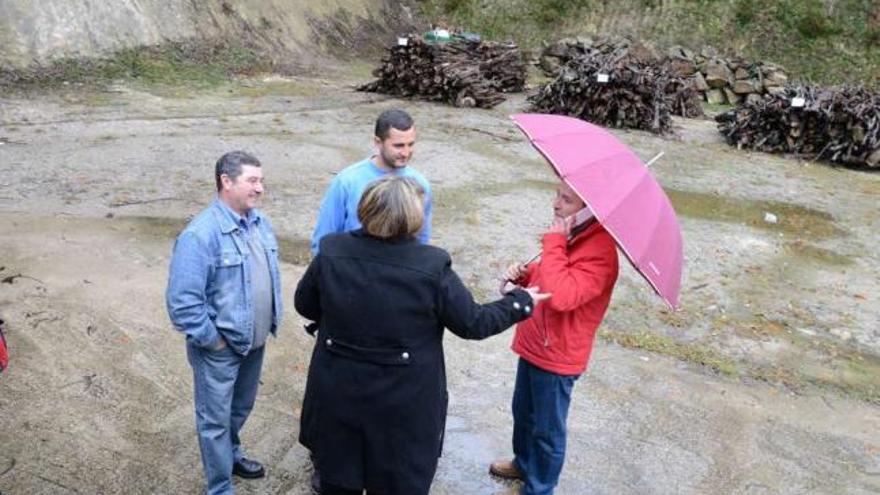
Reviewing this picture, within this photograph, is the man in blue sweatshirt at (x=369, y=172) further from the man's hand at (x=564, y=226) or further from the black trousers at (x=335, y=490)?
the black trousers at (x=335, y=490)

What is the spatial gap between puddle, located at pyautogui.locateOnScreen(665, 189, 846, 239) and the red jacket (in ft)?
20.9

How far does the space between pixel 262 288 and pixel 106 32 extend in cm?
1430

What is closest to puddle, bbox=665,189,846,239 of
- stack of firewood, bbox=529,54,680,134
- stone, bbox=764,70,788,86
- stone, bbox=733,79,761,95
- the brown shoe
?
stack of firewood, bbox=529,54,680,134

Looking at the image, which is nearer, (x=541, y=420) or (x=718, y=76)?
(x=541, y=420)

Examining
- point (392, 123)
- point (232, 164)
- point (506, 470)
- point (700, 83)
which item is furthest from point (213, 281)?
point (700, 83)

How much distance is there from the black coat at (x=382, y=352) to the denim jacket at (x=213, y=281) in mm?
494

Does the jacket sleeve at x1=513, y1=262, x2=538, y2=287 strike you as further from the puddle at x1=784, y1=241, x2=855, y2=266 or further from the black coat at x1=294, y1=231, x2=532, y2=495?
the puddle at x1=784, y1=241, x2=855, y2=266

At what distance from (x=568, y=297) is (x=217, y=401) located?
1.56m

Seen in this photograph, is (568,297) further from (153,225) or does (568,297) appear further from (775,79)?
(775,79)

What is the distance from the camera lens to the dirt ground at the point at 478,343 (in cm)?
415

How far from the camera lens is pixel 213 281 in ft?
10.5

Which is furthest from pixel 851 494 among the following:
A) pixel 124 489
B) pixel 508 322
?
pixel 124 489

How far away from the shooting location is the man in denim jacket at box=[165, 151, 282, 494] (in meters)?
3.10

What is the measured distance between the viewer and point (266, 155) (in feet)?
34.7
